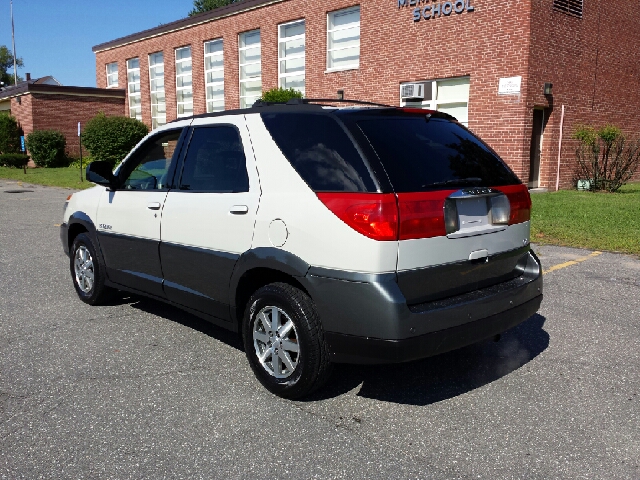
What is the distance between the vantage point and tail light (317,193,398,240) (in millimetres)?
3361

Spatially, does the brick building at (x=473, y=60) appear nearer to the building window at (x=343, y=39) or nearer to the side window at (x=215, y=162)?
the building window at (x=343, y=39)

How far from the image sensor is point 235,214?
413 cm

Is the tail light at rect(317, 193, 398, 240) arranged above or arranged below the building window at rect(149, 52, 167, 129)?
below

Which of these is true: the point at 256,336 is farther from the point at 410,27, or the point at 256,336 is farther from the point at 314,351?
the point at 410,27

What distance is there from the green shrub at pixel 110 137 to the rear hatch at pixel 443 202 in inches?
1032

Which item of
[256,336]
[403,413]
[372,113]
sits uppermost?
[372,113]

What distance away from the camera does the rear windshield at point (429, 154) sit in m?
3.58

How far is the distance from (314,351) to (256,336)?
1.82ft

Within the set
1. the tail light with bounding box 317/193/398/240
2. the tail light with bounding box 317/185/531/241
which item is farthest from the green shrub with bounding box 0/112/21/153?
the tail light with bounding box 317/193/398/240

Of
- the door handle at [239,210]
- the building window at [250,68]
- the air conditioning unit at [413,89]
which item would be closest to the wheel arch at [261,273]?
the door handle at [239,210]

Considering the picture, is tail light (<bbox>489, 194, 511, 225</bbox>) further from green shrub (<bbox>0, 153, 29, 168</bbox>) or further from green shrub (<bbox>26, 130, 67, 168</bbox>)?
green shrub (<bbox>0, 153, 29, 168</bbox>)

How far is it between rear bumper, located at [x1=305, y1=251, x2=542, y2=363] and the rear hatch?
0.10 m

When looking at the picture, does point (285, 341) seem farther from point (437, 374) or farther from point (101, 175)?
point (101, 175)

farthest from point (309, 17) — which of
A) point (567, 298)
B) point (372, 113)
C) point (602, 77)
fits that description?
point (372, 113)
